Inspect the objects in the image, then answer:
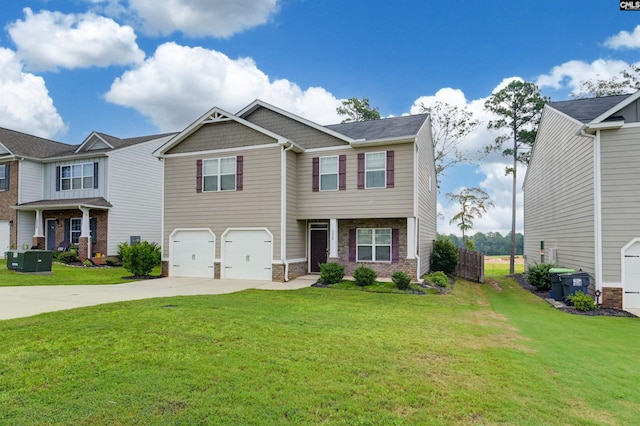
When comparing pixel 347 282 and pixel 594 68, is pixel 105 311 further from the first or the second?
pixel 594 68

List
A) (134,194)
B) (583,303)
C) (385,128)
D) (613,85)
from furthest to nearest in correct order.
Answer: (613,85) → (134,194) → (385,128) → (583,303)

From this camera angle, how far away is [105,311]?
7.91m

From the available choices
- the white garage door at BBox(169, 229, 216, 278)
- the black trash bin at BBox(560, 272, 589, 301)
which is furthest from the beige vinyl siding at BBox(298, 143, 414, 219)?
the black trash bin at BBox(560, 272, 589, 301)

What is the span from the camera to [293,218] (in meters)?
15.7

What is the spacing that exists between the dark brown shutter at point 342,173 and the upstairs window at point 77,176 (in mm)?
14578

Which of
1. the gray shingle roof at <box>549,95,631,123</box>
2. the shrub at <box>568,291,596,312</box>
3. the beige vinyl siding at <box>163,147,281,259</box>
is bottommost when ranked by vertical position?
the shrub at <box>568,291,596,312</box>

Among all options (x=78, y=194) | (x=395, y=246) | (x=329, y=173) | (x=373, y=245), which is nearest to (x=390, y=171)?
(x=329, y=173)

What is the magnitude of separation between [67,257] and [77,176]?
16.4 feet

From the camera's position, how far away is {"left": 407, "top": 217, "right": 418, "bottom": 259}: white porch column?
14.3 meters

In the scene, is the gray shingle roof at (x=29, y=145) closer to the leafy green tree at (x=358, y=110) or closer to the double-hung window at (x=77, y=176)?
the double-hung window at (x=77, y=176)

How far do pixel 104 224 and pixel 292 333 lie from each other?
60.7ft

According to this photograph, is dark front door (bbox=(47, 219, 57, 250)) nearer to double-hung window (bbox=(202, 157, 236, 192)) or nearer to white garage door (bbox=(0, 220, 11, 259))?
white garage door (bbox=(0, 220, 11, 259))

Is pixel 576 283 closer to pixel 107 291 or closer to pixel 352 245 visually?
pixel 352 245

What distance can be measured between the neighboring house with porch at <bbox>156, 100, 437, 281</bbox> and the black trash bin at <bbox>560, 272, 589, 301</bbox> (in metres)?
4.77
